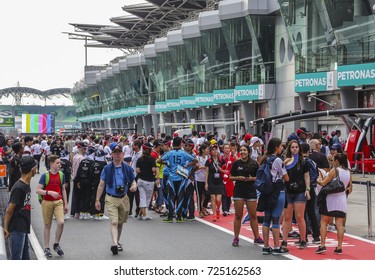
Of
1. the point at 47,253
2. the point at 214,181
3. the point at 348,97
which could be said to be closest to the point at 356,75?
the point at 348,97

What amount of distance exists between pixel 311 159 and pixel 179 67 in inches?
1988

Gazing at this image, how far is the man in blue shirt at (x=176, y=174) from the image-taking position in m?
15.1

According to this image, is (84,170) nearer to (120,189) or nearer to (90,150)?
(90,150)

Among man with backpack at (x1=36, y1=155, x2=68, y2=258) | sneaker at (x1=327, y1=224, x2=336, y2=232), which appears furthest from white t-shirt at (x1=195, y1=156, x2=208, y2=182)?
man with backpack at (x1=36, y1=155, x2=68, y2=258)

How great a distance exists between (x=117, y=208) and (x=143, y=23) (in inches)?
3601

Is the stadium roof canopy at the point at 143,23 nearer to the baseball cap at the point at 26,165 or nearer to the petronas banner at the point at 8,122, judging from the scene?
the petronas banner at the point at 8,122

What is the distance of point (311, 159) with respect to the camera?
1246 cm

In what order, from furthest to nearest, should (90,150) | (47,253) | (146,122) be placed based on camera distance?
(146,122) < (90,150) < (47,253)

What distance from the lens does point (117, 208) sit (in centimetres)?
1108

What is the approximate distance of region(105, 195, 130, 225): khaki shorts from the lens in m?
11.0

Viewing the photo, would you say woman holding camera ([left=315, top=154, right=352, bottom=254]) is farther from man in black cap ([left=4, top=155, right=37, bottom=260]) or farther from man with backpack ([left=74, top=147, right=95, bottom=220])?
man with backpack ([left=74, top=147, right=95, bottom=220])

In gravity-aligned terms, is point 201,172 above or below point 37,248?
above

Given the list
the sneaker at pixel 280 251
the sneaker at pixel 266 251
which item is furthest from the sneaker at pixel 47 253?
the sneaker at pixel 280 251

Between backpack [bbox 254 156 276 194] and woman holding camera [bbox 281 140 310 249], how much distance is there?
16.4 inches
